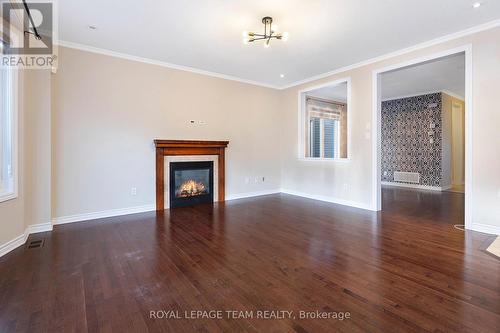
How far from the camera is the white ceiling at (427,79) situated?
193 inches

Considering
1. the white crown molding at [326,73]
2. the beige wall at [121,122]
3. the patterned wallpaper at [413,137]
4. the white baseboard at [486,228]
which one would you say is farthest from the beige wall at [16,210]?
the patterned wallpaper at [413,137]

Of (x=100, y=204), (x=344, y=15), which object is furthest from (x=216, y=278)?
(x=344, y=15)

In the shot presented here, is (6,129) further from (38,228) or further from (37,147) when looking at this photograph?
(38,228)

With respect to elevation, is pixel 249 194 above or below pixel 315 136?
below

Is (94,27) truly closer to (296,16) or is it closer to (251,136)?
(296,16)

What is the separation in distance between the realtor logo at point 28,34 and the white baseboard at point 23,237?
207cm

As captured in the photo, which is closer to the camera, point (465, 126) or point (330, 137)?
point (465, 126)

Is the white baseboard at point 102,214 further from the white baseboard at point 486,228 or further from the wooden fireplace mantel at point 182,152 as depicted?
the white baseboard at point 486,228

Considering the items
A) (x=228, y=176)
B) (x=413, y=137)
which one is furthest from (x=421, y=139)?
(x=228, y=176)

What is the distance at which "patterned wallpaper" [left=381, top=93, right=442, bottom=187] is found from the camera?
6949mm

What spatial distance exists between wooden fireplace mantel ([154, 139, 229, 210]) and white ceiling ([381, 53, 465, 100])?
3743mm

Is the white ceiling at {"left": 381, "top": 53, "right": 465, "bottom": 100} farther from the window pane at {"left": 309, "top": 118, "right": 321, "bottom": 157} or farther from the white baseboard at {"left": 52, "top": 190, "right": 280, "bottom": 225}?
the white baseboard at {"left": 52, "top": 190, "right": 280, "bottom": 225}

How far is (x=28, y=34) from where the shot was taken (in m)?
3.33

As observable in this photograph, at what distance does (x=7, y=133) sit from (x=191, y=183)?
291cm
